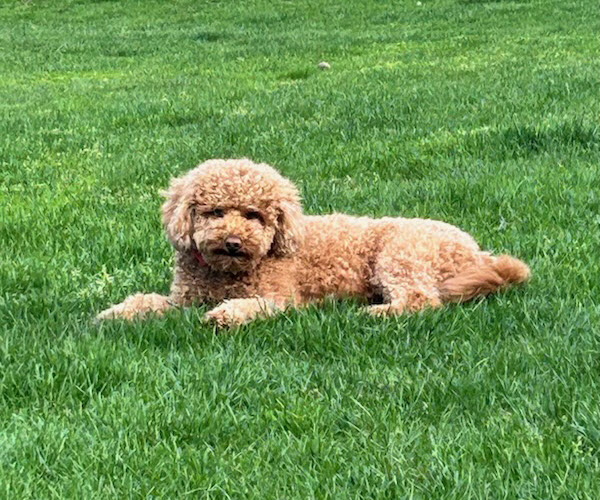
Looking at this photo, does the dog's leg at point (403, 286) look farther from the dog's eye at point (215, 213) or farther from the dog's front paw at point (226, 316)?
the dog's eye at point (215, 213)

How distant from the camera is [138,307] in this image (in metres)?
4.48

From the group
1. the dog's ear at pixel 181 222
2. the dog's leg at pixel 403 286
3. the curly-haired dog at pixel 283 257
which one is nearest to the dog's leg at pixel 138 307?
the curly-haired dog at pixel 283 257

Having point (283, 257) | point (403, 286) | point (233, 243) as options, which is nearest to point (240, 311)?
point (233, 243)

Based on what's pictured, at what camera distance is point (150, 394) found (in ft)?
11.2

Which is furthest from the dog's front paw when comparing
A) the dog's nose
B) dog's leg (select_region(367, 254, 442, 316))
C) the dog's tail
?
the dog's tail

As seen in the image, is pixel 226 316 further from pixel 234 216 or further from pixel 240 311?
pixel 234 216

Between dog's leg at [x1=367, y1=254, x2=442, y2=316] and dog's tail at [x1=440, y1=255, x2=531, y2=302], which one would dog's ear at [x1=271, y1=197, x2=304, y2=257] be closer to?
dog's leg at [x1=367, y1=254, x2=442, y2=316]

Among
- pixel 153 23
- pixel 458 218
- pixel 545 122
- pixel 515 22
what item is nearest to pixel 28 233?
pixel 458 218

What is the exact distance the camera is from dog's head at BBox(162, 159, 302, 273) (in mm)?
4434

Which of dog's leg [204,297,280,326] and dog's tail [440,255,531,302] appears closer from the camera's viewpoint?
dog's leg [204,297,280,326]

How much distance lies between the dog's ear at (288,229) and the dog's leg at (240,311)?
349mm

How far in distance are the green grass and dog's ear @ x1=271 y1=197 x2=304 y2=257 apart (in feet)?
1.28

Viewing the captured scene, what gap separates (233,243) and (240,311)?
350 mm

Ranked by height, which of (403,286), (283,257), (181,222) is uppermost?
(181,222)
